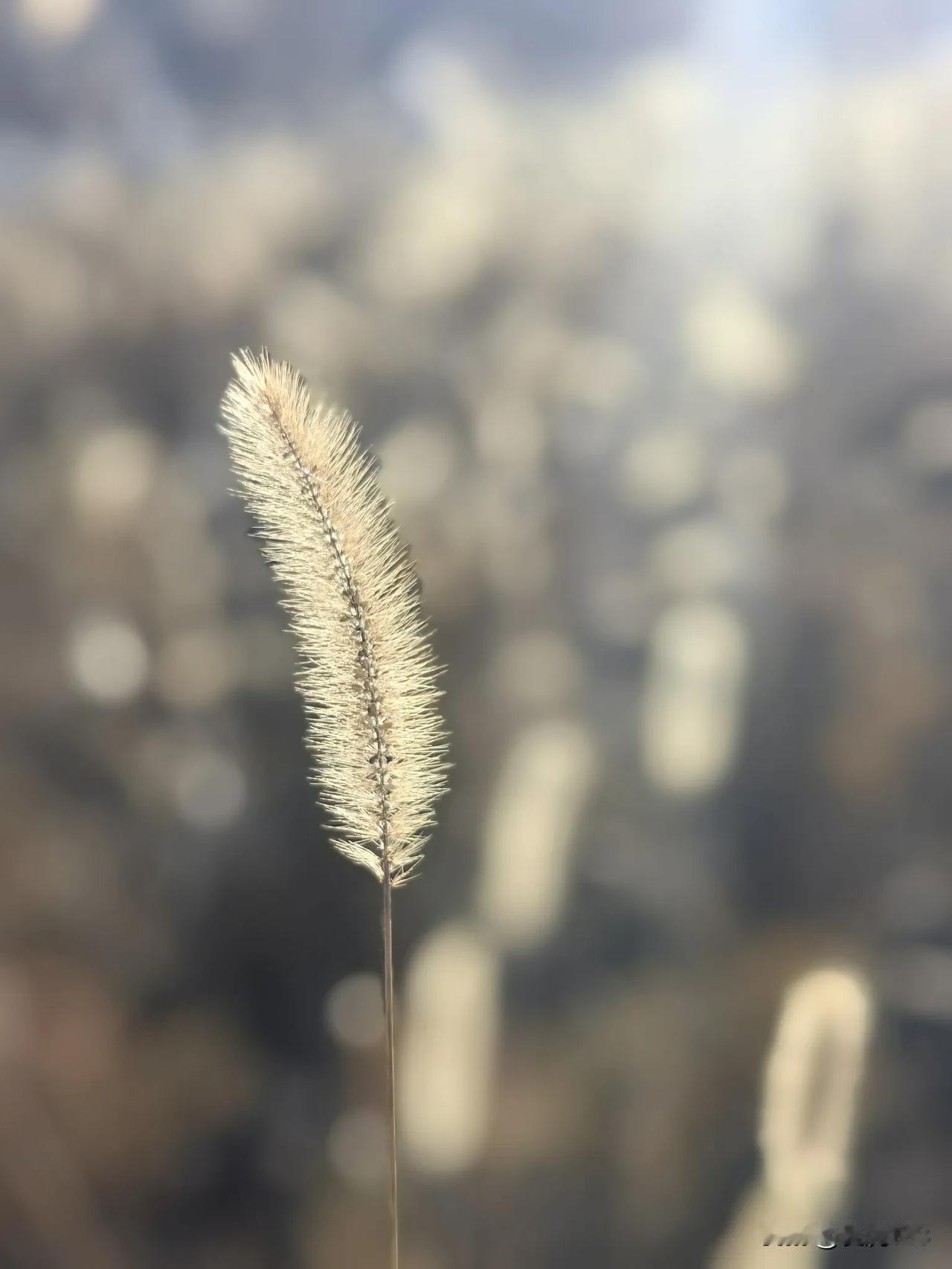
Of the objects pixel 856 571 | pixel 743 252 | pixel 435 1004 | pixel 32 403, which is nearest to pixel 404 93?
pixel 743 252

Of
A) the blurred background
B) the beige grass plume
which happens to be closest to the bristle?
the beige grass plume

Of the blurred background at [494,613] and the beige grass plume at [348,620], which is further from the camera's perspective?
the blurred background at [494,613]

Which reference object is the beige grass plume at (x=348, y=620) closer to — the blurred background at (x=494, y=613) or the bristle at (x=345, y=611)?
the bristle at (x=345, y=611)

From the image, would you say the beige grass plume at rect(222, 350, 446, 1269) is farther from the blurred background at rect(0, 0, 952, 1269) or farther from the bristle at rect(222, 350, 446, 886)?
the blurred background at rect(0, 0, 952, 1269)

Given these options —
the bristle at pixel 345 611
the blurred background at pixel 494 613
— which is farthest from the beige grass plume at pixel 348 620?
the blurred background at pixel 494 613

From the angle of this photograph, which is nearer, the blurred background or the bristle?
the bristle

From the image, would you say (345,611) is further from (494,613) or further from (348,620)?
(494,613)

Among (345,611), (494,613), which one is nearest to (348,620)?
(345,611)
